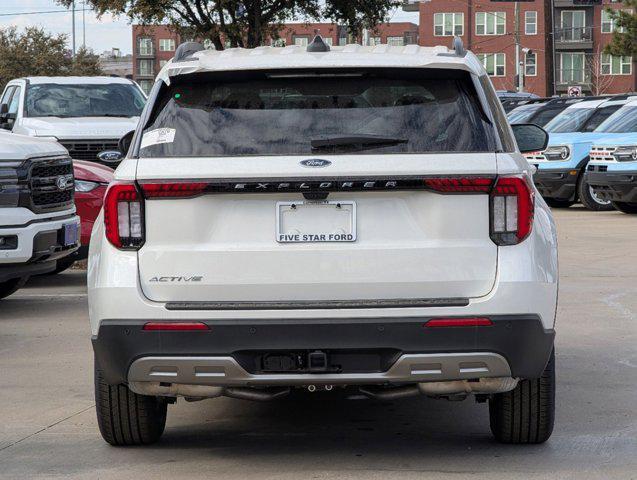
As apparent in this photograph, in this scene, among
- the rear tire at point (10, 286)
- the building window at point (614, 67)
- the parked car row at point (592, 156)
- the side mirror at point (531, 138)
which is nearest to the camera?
the side mirror at point (531, 138)

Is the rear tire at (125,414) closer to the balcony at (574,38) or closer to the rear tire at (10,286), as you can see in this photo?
the rear tire at (10,286)

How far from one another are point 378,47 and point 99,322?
72.0 inches

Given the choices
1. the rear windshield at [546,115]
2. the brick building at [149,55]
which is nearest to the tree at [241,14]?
the rear windshield at [546,115]

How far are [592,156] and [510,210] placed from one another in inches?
661

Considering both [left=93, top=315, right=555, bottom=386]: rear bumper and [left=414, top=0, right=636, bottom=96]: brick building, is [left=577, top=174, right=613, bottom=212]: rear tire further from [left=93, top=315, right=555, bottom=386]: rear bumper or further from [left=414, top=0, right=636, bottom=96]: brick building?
A: [left=414, top=0, right=636, bottom=96]: brick building

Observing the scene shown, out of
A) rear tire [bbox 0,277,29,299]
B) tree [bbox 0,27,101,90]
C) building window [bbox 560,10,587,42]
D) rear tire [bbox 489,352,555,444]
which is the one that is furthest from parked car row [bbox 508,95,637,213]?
building window [bbox 560,10,587,42]

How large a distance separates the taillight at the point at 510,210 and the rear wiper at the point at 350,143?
0.48 metres

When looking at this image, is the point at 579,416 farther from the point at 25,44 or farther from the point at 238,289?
the point at 25,44

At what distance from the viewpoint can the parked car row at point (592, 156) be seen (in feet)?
70.7

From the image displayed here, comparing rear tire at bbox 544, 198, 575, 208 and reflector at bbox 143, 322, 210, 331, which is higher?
reflector at bbox 143, 322, 210, 331

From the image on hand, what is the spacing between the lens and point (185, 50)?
653 cm

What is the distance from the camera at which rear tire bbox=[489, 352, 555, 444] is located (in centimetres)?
628

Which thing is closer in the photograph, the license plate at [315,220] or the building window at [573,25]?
the license plate at [315,220]

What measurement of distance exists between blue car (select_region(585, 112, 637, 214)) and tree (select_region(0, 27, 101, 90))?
177 ft
